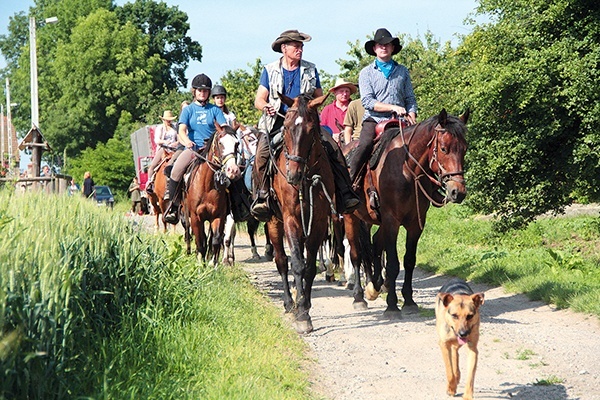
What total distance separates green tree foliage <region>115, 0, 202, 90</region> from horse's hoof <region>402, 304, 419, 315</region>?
71.3 metres

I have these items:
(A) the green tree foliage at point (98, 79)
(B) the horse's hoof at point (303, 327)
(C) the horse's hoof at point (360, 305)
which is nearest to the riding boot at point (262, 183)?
(B) the horse's hoof at point (303, 327)

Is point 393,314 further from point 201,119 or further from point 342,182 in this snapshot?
point 201,119

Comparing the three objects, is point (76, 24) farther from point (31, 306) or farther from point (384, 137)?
point (31, 306)

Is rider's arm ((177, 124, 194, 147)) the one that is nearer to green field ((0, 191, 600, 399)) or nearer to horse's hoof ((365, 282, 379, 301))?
green field ((0, 191, 600, 399))

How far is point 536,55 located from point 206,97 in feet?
18.9

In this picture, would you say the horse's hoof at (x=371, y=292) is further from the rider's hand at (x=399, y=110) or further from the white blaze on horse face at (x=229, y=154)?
the white blaze on horse face at (x=229, y=154)

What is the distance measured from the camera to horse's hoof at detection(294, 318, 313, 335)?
1038cm

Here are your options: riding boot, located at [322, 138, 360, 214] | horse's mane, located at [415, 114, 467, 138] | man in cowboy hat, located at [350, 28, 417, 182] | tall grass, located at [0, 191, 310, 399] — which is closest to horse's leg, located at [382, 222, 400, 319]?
riding boot, located at [322, 138, 360, 214]

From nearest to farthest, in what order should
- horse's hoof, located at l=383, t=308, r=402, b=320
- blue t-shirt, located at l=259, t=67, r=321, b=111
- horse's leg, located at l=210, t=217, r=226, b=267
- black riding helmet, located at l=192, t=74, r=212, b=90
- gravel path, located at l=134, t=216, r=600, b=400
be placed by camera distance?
1. gravel path, located at l=134, t=216, r=600, b=400
2. horse's hoof, located at l=383, t=308, r=402, b=320
3. blue t-shirt, located at l=259, t=67, r=321, b=111
4. horse's leg, located at l=210, t=217, r=226, b=267
5. black riding helmet, located at l=192, t=74, r=212, b=90

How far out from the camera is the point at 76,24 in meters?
83.4

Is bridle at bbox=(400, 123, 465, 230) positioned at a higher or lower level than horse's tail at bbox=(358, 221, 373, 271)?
higher

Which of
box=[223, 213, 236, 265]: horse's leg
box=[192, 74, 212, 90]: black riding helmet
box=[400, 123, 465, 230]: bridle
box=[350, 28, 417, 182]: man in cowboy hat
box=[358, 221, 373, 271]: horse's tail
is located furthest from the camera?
box=[223, 213, 236, 265]: horse's leg

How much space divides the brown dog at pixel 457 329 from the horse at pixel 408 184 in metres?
3.42

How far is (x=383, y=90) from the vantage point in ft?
39.7
